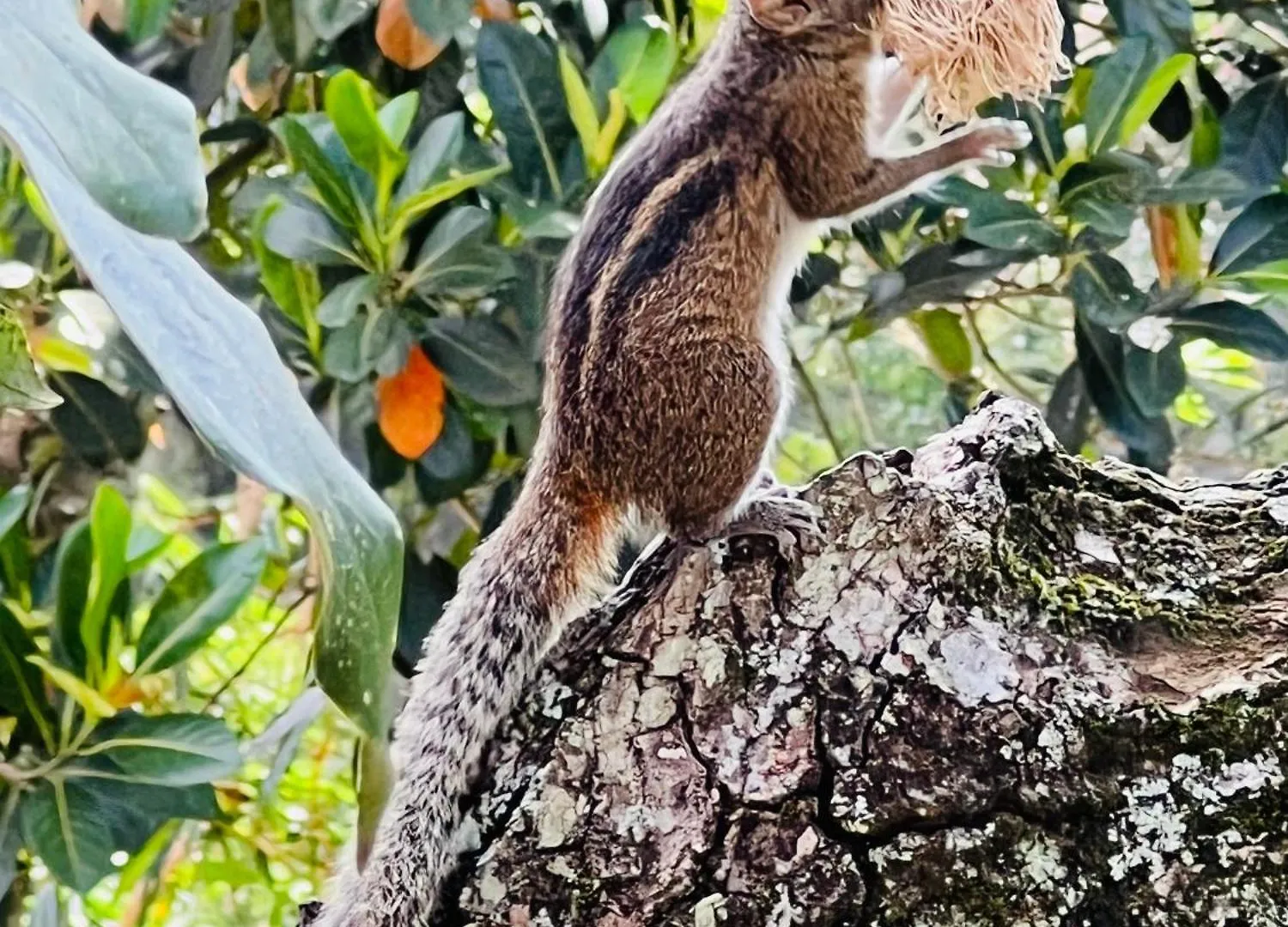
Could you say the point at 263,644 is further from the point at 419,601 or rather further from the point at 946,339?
the point at 946,339

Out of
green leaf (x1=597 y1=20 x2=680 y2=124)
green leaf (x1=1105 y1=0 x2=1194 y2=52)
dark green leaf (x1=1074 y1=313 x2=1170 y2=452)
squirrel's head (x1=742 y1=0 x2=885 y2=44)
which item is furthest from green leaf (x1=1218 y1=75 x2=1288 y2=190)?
green leaf (x1=597 y1=20 x2=680 y2=124)

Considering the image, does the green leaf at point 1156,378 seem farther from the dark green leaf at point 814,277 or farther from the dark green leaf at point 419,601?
the dark green leaf at point 419,601

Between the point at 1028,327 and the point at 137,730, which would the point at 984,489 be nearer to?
the point at 137,730

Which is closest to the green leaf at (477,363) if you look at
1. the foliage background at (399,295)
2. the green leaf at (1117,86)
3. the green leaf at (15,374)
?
the foliage background at (399,295)

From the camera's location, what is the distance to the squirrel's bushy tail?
0.75 m

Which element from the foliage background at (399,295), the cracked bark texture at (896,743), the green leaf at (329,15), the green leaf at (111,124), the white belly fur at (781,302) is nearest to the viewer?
the green leaf at (111,124)

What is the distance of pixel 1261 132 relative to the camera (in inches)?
52.2

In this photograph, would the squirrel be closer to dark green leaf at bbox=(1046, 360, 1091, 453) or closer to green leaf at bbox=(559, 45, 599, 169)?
green leaf at bbox=(559, 45, 599, 169)

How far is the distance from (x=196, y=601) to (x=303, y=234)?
0.33 metres

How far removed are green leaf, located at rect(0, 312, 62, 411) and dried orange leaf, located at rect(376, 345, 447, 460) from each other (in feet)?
1.52

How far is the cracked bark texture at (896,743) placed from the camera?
0.70m

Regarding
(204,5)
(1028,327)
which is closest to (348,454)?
(204,5)

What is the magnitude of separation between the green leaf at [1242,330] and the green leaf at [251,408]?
3.50ft

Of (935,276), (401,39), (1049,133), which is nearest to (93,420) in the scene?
(401,39)
